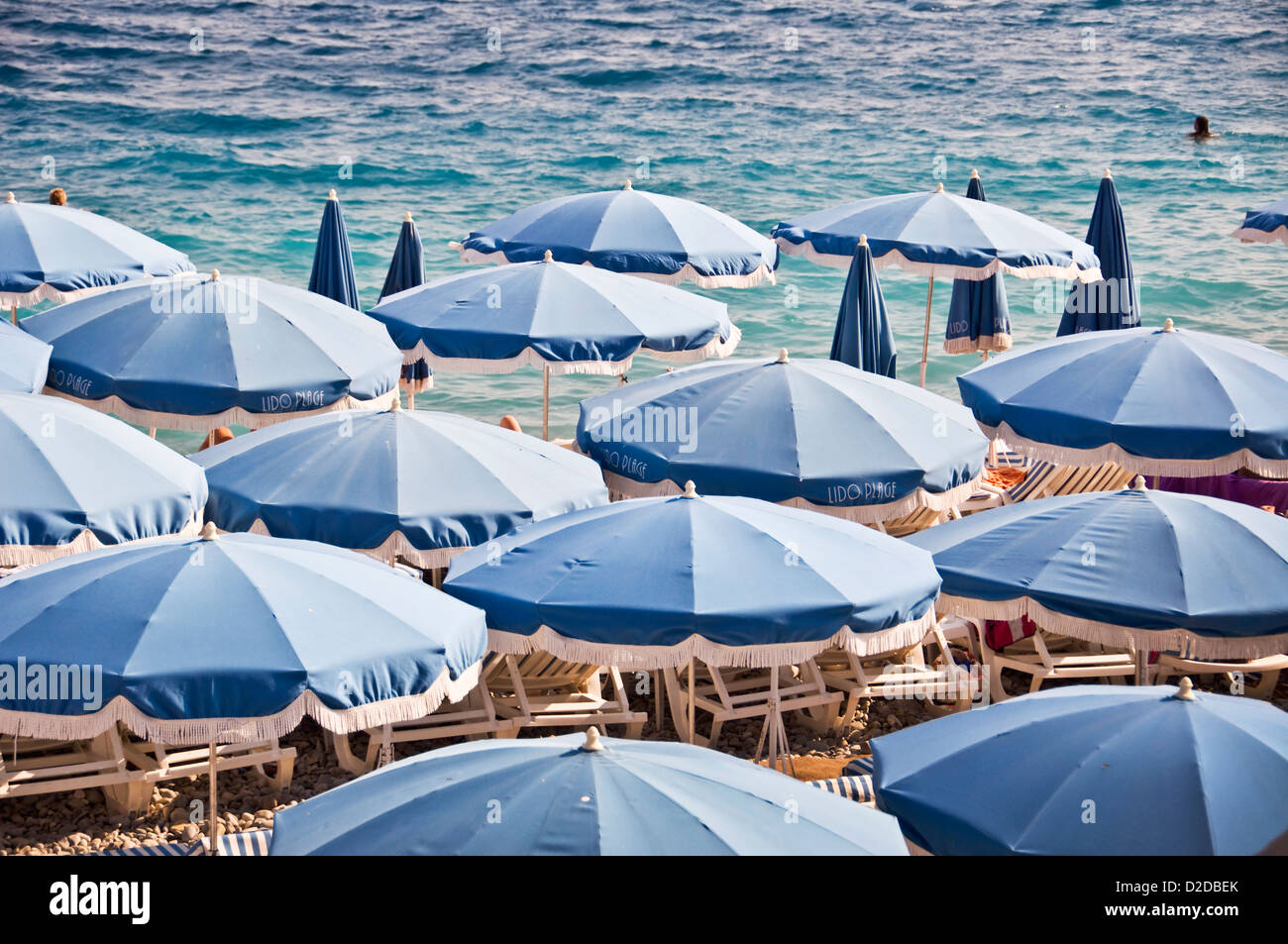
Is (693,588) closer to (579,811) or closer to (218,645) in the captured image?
(218,645)

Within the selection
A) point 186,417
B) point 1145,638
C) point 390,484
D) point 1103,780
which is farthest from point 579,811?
point 186,417

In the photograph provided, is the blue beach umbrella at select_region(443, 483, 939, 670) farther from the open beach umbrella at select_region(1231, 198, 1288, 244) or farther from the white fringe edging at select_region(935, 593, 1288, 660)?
the open beach umbrella at select_region(1231, 198, 1288, 244)

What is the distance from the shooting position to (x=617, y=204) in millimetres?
12070

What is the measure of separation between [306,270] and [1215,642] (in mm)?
23964

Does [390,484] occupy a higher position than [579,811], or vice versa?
[579,811]

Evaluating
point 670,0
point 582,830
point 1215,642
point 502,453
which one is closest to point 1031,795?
point 582,830

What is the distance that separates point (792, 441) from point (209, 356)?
3.63 metres

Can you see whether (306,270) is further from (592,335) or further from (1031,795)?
(1031,795)

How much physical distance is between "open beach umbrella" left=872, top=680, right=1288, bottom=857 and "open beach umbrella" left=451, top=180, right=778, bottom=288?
7.05 metres

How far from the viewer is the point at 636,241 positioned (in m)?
11.7

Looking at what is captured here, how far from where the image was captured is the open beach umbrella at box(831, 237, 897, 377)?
10.7m

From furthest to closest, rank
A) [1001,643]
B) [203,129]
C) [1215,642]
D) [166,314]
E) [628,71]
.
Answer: [628,71] → [203,129] → [166,314] → [1001,643] → [1215,642]

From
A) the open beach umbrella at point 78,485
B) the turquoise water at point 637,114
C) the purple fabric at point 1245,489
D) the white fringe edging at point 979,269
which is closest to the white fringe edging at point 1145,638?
the purple fabric at point 1245,489

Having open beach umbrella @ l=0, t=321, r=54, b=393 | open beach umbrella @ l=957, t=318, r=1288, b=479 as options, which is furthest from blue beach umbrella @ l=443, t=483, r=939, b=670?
open beach umbrella @ l=0, t=321, r=54, b=393
